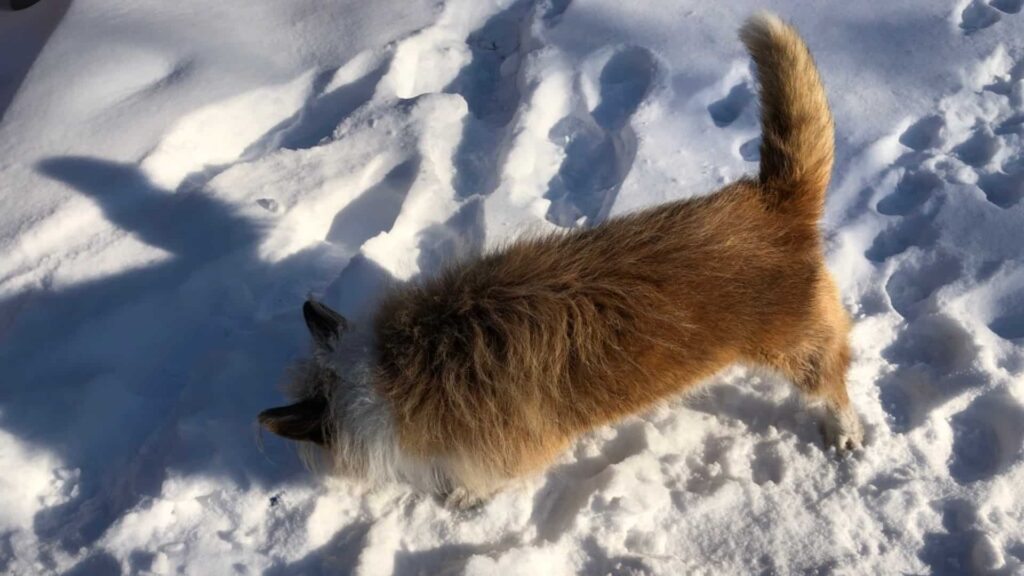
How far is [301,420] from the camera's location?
2230 mm

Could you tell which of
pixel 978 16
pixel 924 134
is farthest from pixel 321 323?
pixel 978 16

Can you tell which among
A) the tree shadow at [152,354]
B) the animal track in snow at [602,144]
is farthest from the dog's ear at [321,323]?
the animal track in snow at [602,144]

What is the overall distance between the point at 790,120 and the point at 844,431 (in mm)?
1144

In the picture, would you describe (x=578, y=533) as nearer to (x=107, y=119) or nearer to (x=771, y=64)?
(x=771, y=64)

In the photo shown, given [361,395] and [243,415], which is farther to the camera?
[243,415]

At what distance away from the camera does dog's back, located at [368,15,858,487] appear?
2.23 metres

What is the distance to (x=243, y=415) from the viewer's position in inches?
111

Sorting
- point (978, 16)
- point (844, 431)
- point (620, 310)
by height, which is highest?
point (620, 310)

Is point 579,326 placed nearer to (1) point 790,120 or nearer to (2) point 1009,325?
(1) point 790,120

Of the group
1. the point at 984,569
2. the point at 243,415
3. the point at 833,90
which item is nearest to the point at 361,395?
the point at 243,415

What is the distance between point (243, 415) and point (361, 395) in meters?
0.84

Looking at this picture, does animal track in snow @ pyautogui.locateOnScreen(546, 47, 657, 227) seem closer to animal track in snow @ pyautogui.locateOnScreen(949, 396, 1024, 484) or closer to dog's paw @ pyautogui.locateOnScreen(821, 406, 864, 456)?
dog's paw @ pyautogui.locateOnScreen(821, 406, 864, 456)

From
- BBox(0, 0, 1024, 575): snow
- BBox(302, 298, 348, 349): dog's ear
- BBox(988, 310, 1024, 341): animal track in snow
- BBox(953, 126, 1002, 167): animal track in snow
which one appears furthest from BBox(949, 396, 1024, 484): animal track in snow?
BBox(302, 298, 348, 349): dog's ear

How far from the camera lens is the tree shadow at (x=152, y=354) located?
8.92 feet
